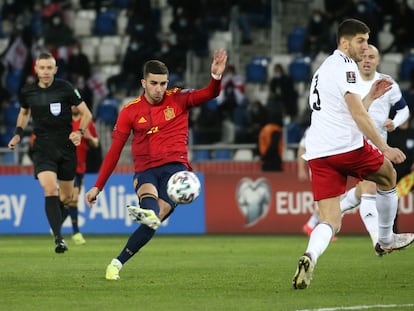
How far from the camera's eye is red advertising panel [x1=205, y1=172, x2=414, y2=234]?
68.1 ft

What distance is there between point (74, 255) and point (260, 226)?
21.8 feet

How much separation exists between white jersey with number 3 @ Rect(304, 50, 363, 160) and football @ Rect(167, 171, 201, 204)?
1.07 metres

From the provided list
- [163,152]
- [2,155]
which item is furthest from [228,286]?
[2,155]

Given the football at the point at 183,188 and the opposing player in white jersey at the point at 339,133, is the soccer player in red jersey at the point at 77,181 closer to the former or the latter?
the football at the point at 183,188

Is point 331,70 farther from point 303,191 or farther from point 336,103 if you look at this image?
point 303,191

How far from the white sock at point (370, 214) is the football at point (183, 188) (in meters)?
3.34

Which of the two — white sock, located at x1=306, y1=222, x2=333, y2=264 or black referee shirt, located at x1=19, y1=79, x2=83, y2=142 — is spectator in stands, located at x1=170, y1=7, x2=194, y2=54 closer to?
black referee shirt, located at x1=19, y1=79, x2=83, y2=142

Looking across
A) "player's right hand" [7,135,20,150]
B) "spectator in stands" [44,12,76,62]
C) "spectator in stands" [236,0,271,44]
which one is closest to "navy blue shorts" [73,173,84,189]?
"player's right hand" [7,135,20,150]

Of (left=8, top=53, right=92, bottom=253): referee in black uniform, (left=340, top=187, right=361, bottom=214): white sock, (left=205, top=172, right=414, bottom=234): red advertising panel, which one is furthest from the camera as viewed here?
(left=205, top=172, right=414, bottom=234): red advertising panel

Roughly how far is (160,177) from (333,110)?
6.54 feet

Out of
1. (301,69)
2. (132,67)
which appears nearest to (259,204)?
(301,69)

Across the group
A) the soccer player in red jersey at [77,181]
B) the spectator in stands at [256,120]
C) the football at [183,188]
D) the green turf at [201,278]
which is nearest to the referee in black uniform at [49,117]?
the green turf at [201,278]

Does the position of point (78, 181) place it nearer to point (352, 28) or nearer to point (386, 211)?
point (386, 211)

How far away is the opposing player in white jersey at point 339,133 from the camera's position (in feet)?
32.3
